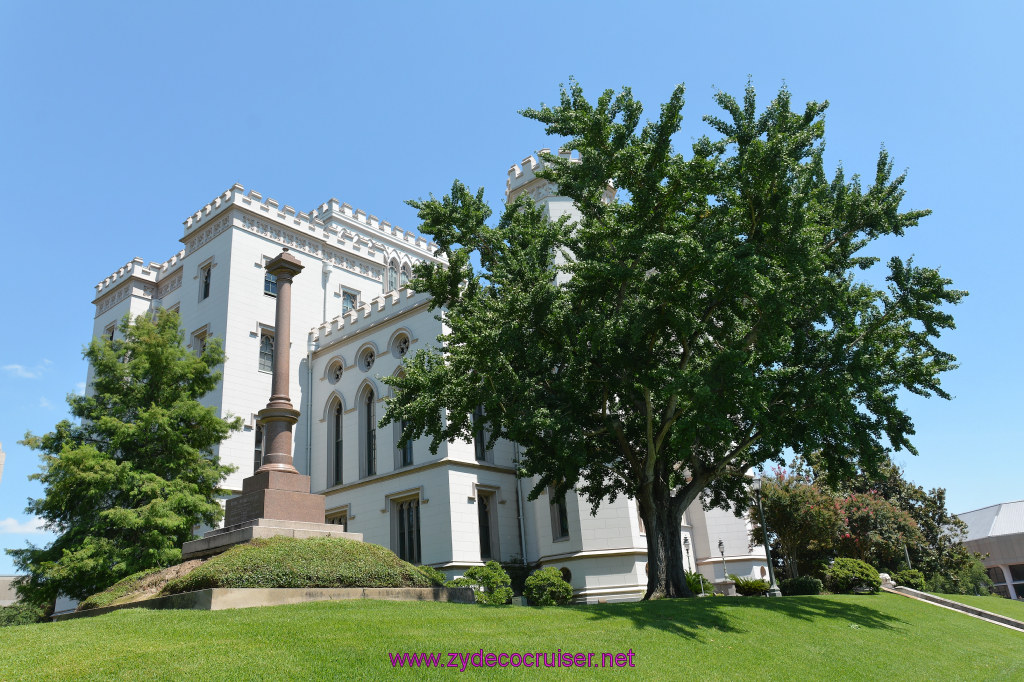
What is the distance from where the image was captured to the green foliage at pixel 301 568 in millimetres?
12078

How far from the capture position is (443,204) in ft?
56.6

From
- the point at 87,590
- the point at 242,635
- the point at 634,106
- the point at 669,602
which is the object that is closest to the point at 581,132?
the point at 634,106

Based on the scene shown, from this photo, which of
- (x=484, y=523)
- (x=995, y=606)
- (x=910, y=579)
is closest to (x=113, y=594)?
(x=484, y=523)

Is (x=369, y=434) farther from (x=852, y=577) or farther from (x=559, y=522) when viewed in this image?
(x=852, y=577)

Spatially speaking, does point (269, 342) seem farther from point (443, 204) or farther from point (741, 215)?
point (741, 215)

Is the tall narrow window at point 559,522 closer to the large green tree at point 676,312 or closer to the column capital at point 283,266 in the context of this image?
the large green tree at point 676,312

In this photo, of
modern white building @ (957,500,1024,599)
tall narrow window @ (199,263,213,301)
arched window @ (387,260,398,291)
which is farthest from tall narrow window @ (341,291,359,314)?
modern white building @ (957,500,1024,599)

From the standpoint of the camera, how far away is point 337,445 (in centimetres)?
3012

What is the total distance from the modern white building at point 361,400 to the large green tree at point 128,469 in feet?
21.9

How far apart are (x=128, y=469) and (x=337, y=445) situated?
11314 millimetres

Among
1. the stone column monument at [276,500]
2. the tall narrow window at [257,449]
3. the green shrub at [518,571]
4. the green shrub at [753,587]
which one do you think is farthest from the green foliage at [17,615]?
the green shrub at [753,587]

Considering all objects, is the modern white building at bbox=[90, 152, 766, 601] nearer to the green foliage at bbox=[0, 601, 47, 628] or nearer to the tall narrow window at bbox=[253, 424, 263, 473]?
the tall narrow window at bbox=[253, 424, 263, 473]

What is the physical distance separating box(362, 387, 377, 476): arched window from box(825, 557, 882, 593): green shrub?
17794 mm

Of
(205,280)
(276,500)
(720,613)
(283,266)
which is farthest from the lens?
(205,280)
